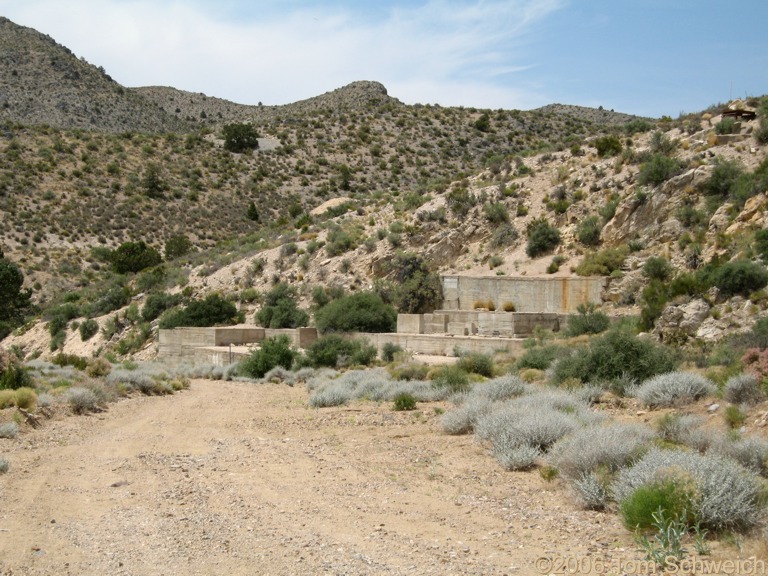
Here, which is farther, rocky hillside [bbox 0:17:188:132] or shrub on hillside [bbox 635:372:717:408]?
rocky hillside [bbox 0:17:188:132]

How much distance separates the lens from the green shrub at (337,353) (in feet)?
87.8

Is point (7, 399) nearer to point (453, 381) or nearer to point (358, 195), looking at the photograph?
point (453, 381)

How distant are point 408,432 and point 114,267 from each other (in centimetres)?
4335

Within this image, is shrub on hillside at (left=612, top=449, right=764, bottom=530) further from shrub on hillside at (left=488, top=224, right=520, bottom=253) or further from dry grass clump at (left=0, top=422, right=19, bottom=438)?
shrub on hillside at (left=488, top=224, right=520, bottom=253)

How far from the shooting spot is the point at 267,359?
26.9m

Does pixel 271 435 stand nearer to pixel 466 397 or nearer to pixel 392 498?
pixel 466 397

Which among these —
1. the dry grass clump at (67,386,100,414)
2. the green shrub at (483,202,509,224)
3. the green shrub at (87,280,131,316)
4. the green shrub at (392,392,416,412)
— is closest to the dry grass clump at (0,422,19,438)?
the dry grass clump at (67,386,100,414)

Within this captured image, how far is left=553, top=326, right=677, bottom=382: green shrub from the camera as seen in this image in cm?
Result: 1541

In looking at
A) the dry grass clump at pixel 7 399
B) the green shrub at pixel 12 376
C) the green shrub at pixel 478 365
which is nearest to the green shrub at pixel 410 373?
the green shrub at pixel 478 365

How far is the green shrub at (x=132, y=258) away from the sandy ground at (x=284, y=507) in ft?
130

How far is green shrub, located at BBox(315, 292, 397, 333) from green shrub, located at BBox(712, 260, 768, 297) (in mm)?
14286

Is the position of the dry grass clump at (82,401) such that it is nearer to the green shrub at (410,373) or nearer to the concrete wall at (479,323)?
the green shrub at (410,373)

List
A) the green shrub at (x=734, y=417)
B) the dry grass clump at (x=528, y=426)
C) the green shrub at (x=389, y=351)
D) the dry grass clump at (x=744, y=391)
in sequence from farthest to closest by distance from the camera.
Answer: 1. the green shrub at (x=389, y=351)
2. the dry grass clump at (x=744, y=391)
3. the green shrub at (x=734, y=417)
4. the dry grass clump at (x=528, y=426)

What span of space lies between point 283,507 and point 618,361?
8.83 m
